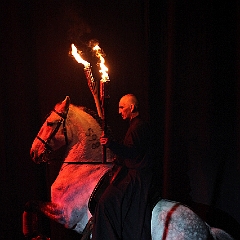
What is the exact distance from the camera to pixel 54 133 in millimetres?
2537

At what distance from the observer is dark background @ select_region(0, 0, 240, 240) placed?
3295mm

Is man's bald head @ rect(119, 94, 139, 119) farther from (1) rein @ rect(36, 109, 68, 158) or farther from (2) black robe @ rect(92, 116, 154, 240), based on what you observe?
(1) rein @ rect(36, 109, 68, 158)

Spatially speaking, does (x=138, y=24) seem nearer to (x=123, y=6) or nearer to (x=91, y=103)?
(x=123, y=6)

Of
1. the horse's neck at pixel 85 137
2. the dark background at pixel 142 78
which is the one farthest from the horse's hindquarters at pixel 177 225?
the dark background at pixel 142 78

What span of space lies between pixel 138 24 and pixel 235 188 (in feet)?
6.78

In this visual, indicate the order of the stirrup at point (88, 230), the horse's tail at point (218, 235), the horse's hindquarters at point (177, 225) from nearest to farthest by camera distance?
the horse's hindquarters at point (177, 225)
the horse's tail at point (218, 235)
the stirrup at point (88, 230)

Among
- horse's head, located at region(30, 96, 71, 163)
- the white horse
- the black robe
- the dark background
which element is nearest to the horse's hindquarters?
the black robe

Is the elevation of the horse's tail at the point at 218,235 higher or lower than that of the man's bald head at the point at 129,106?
lower

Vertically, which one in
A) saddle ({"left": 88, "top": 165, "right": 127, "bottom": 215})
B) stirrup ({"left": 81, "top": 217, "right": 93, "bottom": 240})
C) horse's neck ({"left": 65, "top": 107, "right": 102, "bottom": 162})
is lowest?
stirrup ({"left": 81, "top": 217, "right": 93, "bottom": 240})

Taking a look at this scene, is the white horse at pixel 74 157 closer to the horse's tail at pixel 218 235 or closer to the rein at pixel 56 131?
the rein at pixel 56 131

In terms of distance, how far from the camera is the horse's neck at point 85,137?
101 inches

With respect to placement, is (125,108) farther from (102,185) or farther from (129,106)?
(102,185)

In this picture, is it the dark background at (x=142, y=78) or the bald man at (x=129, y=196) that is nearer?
the bald man at (x=129, y=196)

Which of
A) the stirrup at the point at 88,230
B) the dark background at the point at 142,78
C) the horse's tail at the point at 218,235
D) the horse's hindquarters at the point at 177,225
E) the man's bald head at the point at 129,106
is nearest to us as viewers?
the horse's hindquarters at the point at 177,225
